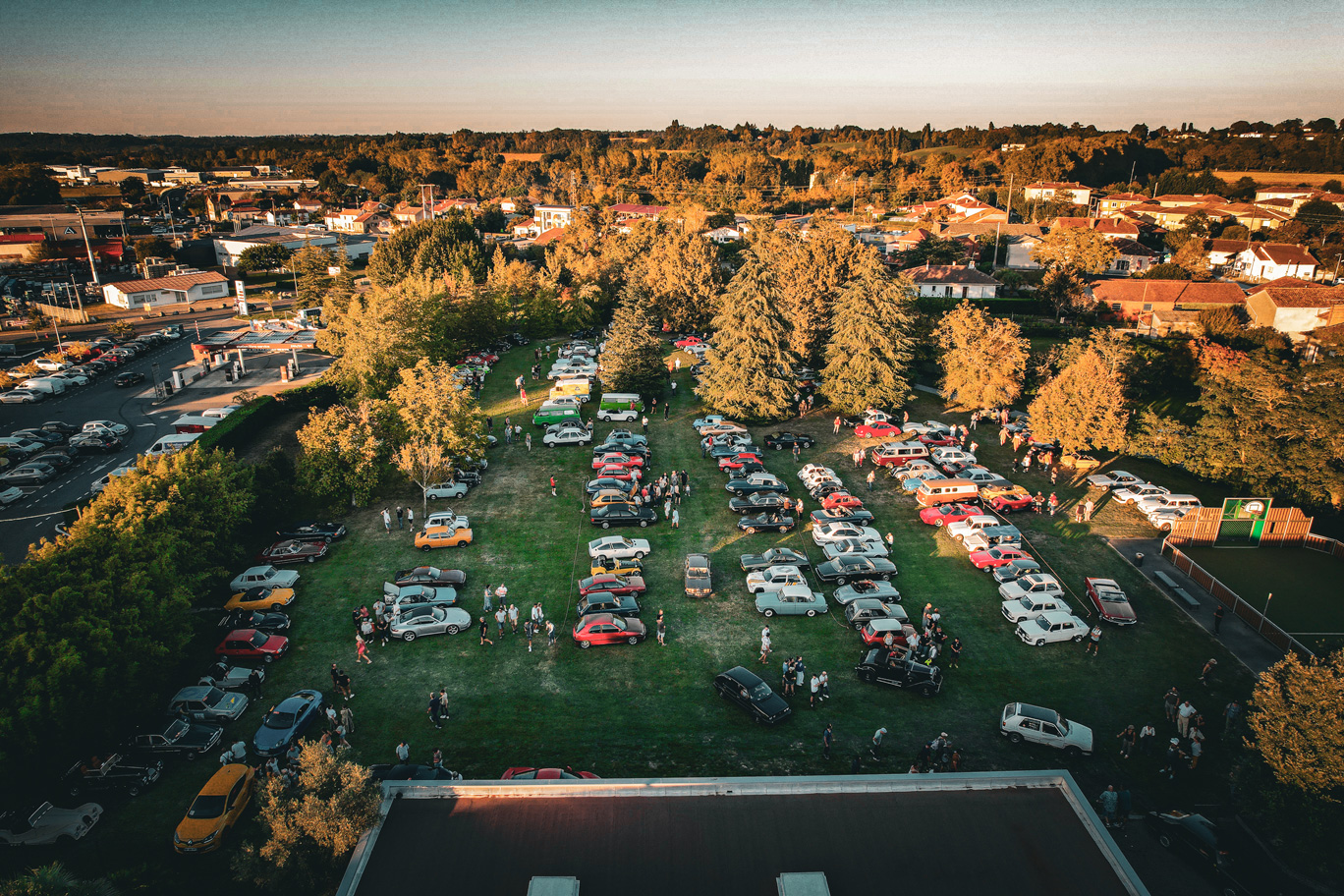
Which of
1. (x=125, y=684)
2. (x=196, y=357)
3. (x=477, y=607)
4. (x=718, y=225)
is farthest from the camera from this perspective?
(x=718, y=225)

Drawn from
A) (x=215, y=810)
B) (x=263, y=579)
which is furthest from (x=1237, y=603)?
(x=263, y=579)

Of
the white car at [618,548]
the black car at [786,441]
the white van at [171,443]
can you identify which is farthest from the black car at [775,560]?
the white van at [171,443]

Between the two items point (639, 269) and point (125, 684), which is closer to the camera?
point (125, 684)

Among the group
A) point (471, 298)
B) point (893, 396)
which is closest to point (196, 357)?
point (471, 298)

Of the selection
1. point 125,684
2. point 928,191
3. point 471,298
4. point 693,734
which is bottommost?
point 693,734

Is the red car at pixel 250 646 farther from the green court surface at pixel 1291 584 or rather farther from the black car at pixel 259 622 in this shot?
the green court surface at pixel 1291 584

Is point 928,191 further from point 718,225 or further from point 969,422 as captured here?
point 969,422

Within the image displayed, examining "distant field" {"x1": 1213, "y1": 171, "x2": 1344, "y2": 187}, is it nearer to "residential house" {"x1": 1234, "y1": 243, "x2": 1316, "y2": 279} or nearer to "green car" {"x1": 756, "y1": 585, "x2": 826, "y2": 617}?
"residential house" {"x1": 1234, "y1": 243, "x2": 1316, "y2": 279}
